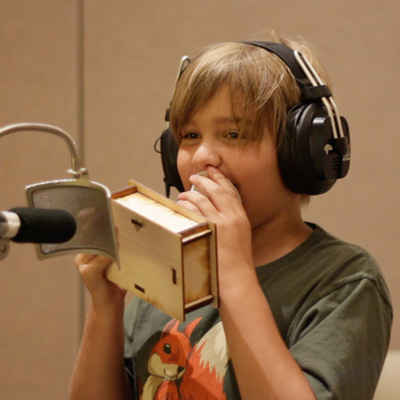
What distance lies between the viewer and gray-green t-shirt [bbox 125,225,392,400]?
2.73 feet

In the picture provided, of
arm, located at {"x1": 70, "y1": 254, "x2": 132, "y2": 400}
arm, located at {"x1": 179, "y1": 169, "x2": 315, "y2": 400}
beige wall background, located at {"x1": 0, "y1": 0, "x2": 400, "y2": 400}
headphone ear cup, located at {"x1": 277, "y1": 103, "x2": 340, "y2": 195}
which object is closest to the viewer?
arm, located at {"x1": 179, "y1": 169, "x2": 315, "y2": 400}

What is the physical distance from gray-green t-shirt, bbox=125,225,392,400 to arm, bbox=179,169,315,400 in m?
0.04

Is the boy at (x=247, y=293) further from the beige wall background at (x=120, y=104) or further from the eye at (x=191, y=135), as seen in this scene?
the beige wall background at (x=120, y=104)

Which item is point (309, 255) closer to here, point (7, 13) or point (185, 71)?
point (185, 71)

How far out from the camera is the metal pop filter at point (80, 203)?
2.21ft

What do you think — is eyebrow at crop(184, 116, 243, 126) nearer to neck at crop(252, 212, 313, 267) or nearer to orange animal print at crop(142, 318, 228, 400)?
neck at crop(252, 212, 313, 267)

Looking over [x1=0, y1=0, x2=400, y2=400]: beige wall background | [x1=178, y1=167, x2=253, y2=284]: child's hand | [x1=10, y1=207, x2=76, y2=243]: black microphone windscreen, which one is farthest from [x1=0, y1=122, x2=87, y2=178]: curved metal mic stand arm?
[x1=0, y1=0, x2=400, y2=400]: beige wall background

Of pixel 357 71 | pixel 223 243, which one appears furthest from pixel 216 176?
pixel 357 71

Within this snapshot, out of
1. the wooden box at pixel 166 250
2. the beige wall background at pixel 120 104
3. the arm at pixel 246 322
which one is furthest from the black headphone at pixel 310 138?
the beige wall background at pixel 120 104

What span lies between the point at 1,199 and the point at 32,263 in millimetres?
216

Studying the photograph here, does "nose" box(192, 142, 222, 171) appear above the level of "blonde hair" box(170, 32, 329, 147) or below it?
below

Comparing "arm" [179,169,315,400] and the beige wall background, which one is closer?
"arm" [179,169,315,400]

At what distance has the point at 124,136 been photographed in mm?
1882

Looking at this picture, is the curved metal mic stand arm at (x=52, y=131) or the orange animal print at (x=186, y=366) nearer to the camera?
the curved metal mic stand arm at (x=52, y=131)
